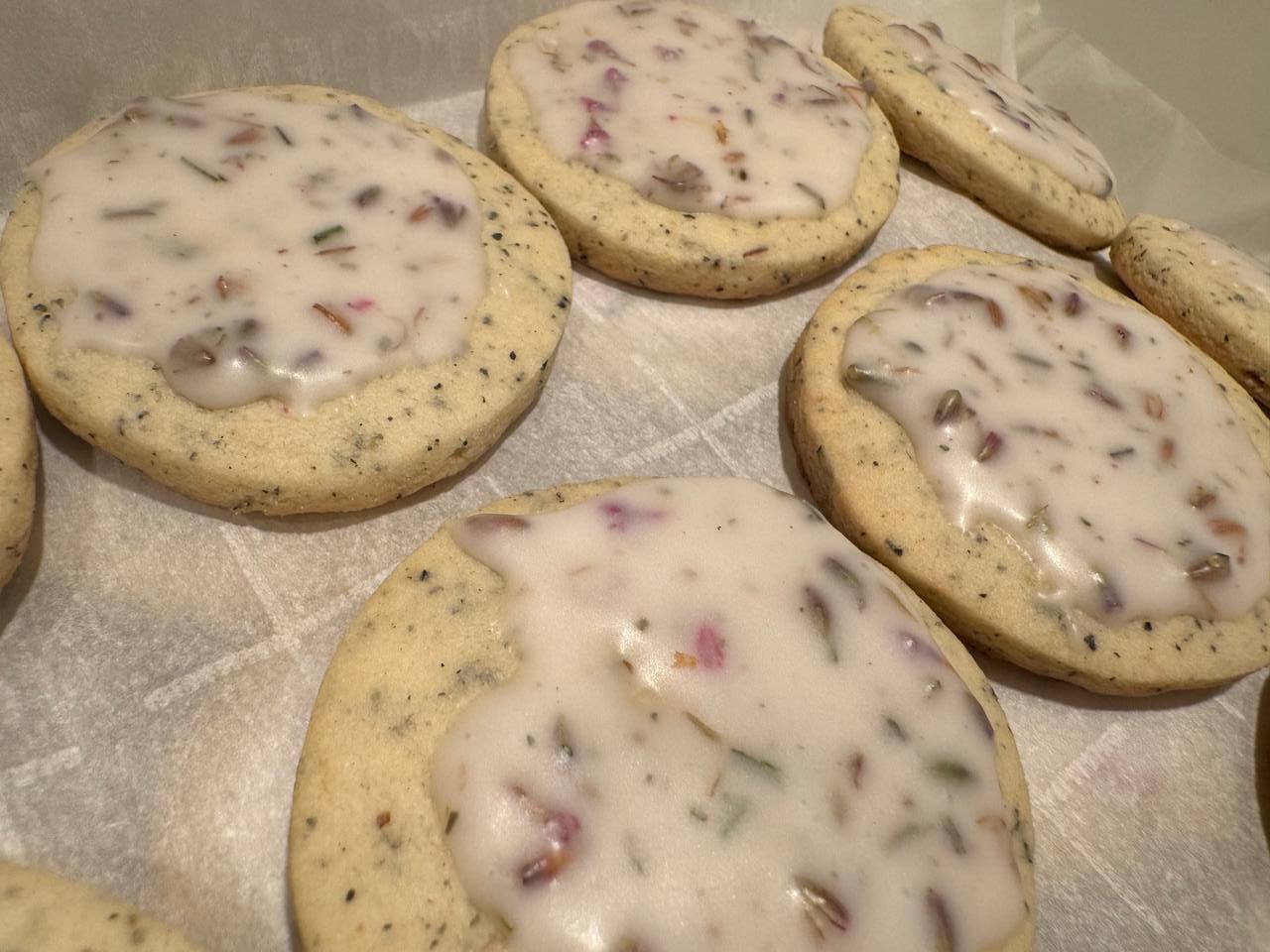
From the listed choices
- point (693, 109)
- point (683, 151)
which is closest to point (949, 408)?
point (683, 151)

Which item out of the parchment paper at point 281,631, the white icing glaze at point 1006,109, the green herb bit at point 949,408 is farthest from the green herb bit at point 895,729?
the white icing glaze at point 1006,109

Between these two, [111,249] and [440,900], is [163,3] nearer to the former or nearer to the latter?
[111,249]

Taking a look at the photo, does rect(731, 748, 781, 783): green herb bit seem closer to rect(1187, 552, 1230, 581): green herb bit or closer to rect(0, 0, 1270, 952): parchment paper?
rect(0, 0, 1270, 952): parchment paper

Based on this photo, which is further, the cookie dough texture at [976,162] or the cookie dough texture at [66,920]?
the cookie dough texture at [976,162]

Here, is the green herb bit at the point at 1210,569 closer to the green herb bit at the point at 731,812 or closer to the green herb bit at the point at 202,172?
the green herb bit at the point at 731,812

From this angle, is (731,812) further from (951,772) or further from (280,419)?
(280,419)

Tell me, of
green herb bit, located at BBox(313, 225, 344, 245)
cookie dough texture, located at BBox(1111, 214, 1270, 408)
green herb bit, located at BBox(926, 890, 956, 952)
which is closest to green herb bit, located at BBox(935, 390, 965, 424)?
green herb bit, located at BBox(926, 890, 956, 952)
